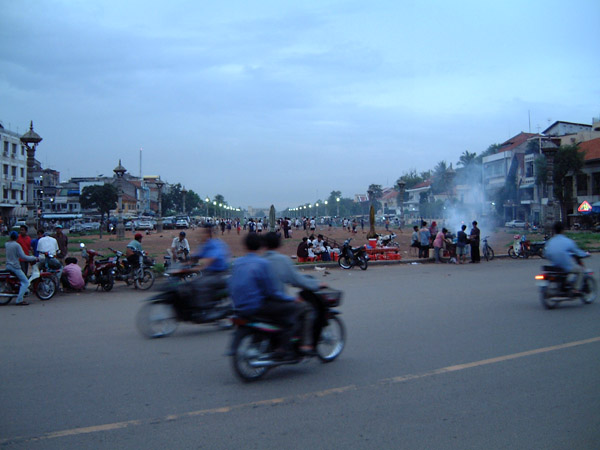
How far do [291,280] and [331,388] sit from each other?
4.04ft

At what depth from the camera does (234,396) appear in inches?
200

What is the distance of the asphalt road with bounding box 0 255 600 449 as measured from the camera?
4121 mm

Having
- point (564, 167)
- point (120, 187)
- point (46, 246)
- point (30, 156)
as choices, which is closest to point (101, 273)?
point (46, 246)

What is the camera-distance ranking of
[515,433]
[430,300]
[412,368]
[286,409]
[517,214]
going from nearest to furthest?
[515,433]
[286,409]
[412,368]
[430,300]
[517,214]

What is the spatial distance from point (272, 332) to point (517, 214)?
66643 millimetres

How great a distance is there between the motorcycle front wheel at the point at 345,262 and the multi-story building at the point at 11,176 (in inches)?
2358

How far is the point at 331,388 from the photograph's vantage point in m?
5.28

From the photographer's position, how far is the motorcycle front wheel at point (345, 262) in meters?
18.8

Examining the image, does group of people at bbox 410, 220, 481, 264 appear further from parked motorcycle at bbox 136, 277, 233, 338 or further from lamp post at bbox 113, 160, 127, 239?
lamp post at bbox 113, 160, 127, 239

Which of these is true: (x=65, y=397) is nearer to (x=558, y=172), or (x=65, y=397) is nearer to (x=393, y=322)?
(x=393, y=322)

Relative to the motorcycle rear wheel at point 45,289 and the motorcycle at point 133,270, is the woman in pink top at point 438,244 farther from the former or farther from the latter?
the motorcycle rear wheel at point 45,289

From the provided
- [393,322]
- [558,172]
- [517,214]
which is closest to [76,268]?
[393,322]

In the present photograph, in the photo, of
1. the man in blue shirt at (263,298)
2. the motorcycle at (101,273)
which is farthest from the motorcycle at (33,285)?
the man in blue shirt at (263,298)

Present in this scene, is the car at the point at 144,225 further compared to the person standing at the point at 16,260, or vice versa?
the car at the point at 144,225
